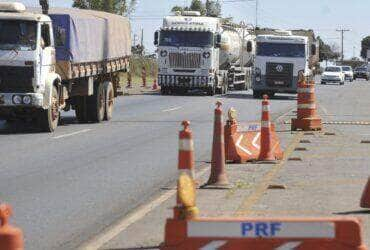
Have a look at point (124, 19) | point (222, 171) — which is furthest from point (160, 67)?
point (222, 171)

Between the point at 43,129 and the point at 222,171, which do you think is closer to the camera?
the point at 222,171

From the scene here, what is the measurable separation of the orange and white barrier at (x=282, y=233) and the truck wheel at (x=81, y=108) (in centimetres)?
1890

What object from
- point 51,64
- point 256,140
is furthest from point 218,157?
point 51,64

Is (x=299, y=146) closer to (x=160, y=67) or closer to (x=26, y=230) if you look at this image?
(x=26, y=230)

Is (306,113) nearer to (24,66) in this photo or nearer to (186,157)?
(24,66)

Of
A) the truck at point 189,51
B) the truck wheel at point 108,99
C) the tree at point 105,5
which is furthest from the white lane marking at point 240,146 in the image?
the tree at point 105,5

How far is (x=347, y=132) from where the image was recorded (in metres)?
22.2

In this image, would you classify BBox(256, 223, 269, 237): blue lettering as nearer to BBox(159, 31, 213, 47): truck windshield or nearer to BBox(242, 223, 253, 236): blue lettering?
BBox(242, 223, 253, 236): blue lettering

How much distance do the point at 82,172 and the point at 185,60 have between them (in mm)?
30313

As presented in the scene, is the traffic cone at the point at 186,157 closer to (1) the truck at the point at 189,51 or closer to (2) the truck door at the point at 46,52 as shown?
(2) the truck door at the point at 46,52

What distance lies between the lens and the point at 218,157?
1192 cm

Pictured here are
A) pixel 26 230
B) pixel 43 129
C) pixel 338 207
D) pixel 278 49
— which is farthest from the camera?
pixel 278 49

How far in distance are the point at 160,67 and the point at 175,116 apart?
16564 millimetres

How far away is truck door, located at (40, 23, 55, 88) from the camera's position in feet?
69.1
